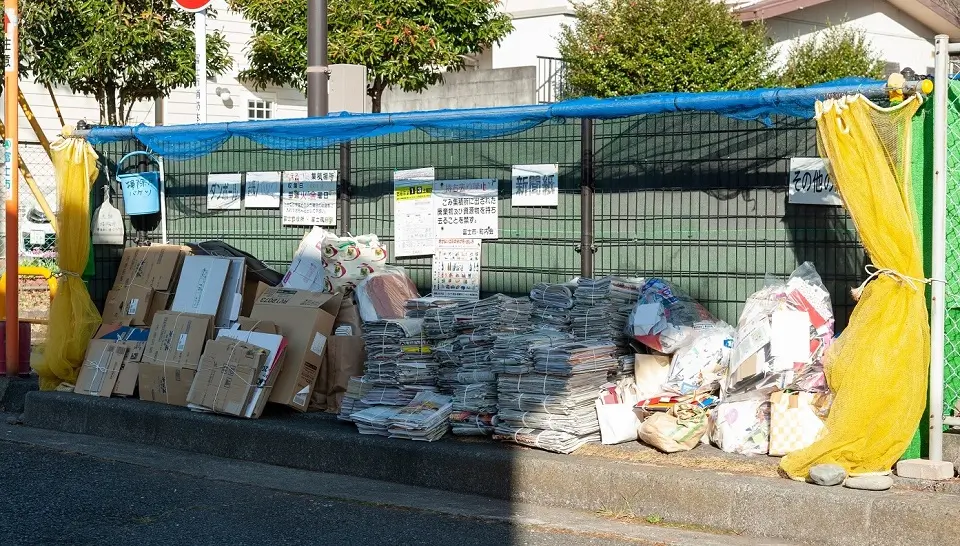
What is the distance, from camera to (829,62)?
25.9 metres

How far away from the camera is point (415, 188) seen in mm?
9148

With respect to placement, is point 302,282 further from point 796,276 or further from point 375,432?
point 796,276

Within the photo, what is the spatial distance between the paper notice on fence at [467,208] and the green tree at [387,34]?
11.7 meters

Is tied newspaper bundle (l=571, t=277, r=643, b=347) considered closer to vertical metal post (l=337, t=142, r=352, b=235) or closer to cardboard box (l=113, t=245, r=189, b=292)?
vertical metal post (l=337, t=142, r=352, b=235)

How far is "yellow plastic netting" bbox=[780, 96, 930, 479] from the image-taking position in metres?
6.22

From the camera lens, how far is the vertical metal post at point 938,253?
247 inches

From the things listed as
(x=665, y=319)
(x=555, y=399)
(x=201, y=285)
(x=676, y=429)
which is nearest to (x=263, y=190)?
(x=201, y=285)

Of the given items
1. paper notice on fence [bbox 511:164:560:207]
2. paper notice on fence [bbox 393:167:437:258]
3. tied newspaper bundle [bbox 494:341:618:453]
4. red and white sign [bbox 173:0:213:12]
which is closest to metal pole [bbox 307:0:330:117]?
paper notice on fence [bbox 393:167:437:258]

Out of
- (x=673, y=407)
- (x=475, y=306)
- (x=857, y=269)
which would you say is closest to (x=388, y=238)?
(x=475, y=306)

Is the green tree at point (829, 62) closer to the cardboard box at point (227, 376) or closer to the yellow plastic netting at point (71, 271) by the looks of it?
the yellow plastic netting at point (71, 271)

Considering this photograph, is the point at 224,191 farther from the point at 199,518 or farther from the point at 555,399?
the point at 555,399

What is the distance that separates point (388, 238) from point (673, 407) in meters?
3.17

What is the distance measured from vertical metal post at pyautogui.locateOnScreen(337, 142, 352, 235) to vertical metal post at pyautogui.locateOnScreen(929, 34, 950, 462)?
4.76m

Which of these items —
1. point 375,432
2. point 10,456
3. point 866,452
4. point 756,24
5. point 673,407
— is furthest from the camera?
point 756,24
